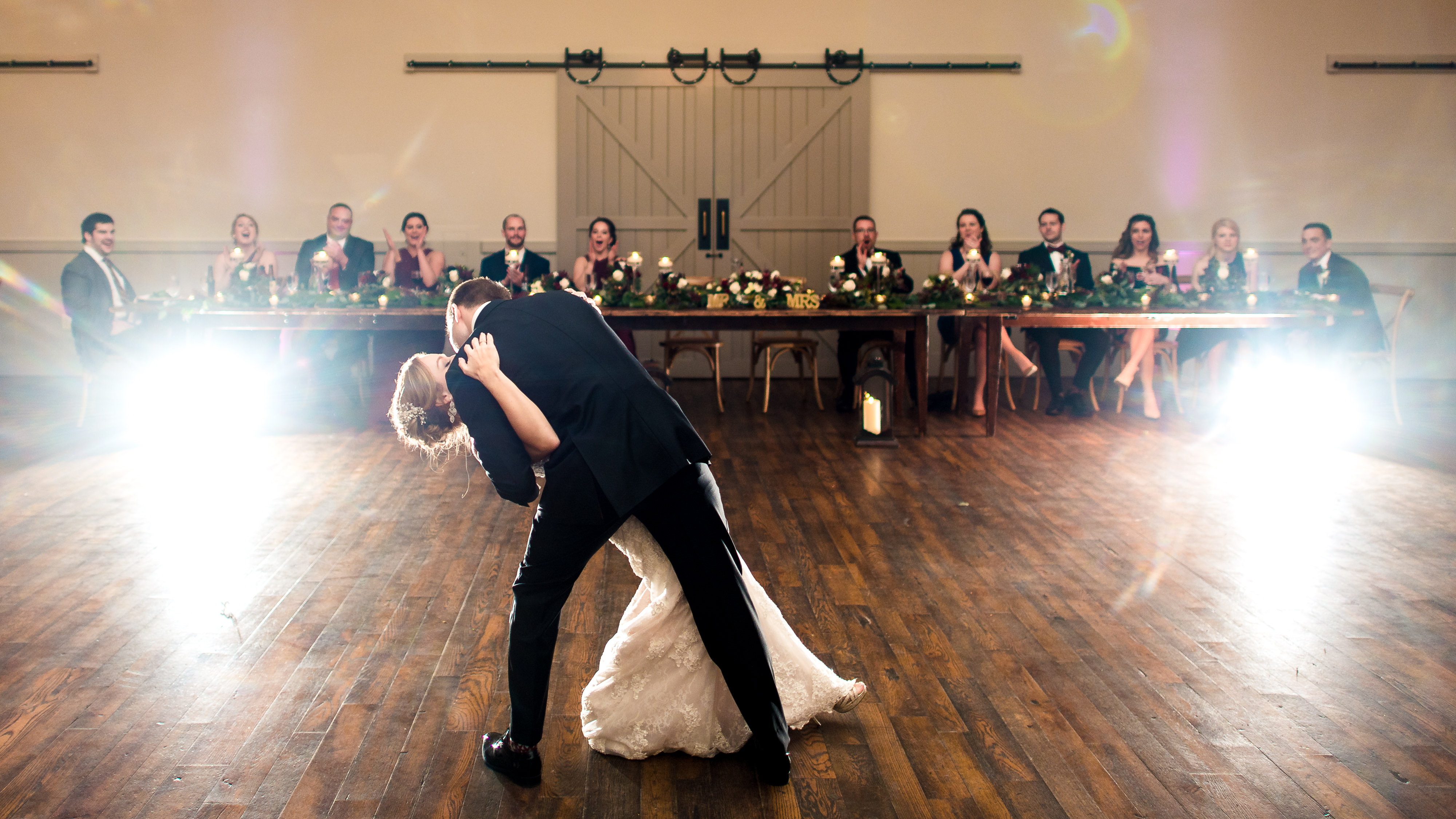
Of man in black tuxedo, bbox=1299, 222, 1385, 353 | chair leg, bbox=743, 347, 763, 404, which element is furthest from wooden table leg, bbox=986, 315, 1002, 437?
man in black tuxedo, bbox=1299, 222, 1385, 353

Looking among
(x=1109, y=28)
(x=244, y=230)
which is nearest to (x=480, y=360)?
(x=244, y=230)

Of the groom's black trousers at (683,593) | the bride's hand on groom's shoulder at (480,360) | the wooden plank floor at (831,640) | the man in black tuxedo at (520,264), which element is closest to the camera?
the bride's hand on groom's shoulder at (480,360)

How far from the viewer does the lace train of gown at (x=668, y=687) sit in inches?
96.5

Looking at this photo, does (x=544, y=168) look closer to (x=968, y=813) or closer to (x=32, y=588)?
(x=32, y=588)

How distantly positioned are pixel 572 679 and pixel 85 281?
542 cm

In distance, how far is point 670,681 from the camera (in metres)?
2.49

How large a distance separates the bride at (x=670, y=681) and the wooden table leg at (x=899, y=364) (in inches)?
176

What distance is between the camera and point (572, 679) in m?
2.95

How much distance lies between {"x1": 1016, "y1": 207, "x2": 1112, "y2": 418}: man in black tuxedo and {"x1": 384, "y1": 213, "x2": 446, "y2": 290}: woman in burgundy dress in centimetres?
426

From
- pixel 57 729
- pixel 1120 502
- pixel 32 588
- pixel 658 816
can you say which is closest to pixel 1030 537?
pixel 1120 502

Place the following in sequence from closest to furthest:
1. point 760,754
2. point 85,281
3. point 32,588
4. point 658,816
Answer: point 658,816 → point 760,754 → point 32,588 → point 85,281

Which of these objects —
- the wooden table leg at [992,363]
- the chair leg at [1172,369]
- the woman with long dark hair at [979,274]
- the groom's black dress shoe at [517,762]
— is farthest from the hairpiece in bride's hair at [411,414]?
the chair leg at [1172,369]

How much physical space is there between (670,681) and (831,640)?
86 centimetres

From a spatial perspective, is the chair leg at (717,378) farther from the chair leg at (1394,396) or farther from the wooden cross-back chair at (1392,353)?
the chair leg at (1394,396)
